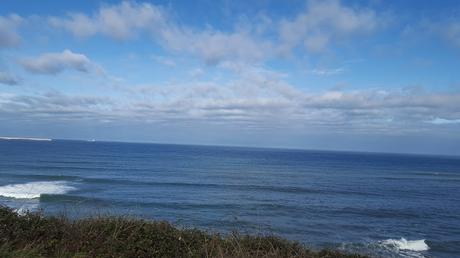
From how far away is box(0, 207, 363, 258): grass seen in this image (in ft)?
25.2

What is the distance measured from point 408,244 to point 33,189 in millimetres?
30849

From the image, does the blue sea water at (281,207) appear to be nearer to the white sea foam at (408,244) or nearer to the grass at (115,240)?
the white sea foam at (408,244)

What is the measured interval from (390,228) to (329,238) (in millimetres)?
6515

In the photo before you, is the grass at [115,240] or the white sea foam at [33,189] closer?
the grass at [115,240]

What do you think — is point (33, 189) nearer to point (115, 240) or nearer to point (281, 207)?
point (281, 207)

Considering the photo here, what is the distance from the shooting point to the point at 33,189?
1449 inches

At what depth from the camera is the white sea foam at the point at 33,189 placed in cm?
3319

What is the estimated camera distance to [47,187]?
38.7 m

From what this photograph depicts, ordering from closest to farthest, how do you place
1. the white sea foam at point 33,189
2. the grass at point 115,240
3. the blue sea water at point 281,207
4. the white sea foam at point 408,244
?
the grass at point 115,240, the white sea foam at point 408,244, the blue sea water at point 281,207, the white sea foam at point 33,189

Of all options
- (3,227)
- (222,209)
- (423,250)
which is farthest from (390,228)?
(3,227)

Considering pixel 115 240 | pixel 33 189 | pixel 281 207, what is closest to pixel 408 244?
pixel 281 207

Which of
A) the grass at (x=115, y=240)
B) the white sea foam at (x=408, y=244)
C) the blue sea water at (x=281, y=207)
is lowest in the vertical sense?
the white sea foam at (x=408, y=244)

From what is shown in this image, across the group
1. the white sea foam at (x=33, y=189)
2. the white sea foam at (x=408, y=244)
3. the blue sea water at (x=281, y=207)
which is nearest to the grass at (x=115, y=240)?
the blue sea water at (x=281, y=207)

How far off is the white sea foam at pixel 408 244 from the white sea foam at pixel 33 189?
25.9 metres
